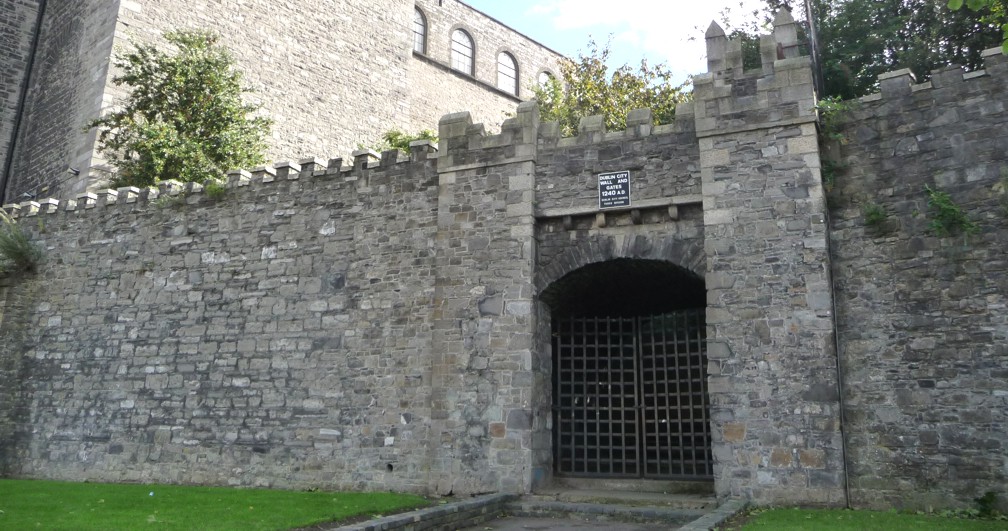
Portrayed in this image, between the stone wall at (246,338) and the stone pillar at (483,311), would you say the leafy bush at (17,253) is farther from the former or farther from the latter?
the stone pillar at (483,311)

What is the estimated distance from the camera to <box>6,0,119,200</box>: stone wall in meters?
19.9

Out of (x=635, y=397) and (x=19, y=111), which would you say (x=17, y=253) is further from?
(x=635, y=397)

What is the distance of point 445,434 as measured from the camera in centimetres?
1177

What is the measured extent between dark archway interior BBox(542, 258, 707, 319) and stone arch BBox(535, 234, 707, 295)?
118 mm

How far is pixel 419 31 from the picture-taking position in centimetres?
2909

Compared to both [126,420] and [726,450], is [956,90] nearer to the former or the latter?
[726,450]

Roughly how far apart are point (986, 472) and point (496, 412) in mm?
6246

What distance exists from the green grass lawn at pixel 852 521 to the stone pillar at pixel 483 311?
3.56m

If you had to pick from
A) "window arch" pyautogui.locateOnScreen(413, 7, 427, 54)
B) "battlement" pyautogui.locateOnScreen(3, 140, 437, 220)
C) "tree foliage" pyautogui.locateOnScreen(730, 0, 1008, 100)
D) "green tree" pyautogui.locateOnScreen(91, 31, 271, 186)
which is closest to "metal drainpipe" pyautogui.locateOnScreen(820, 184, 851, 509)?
"battlement" pyautogui.locateOnScreen(3, 140, 437, 220)

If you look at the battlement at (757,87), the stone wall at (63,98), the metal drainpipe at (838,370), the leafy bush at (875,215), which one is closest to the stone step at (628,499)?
the metal drainpipe at (838,370)

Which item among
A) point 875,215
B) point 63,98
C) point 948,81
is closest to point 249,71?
point 63,98

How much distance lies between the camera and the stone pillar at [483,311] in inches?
451

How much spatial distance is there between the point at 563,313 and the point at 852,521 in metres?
5.62

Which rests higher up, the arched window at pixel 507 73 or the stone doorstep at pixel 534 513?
the arched window at pixel 507 73
